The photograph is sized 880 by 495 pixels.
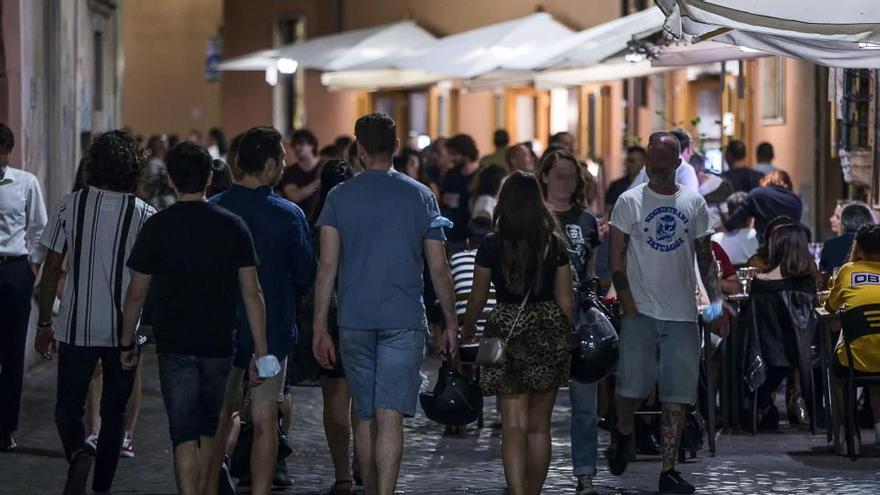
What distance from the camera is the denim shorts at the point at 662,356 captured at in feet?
36.4

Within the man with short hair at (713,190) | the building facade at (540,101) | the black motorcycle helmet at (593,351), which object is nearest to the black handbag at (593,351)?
the black motorcycle helmet at (593,351)

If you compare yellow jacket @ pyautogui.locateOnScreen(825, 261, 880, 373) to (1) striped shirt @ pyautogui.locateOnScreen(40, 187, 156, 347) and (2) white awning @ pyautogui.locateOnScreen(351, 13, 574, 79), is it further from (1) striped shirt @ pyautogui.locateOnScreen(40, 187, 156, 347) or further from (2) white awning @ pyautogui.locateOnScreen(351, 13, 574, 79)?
(2) white awning @ pyautogui.locateOnScreen(351, 13, 574, 79)

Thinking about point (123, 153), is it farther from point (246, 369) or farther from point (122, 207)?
point (246, 369)

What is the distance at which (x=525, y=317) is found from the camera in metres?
10.0

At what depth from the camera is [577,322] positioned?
35.0ft

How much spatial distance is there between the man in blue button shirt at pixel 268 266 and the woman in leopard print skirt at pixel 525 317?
2.76 feet

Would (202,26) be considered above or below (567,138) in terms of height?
above

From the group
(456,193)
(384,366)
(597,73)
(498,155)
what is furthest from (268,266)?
(597,73)

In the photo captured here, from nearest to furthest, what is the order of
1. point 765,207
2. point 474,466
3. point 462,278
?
point 474,466
point 462,278
point 765,207

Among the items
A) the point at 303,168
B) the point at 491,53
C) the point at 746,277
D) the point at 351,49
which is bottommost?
the point at 746,277

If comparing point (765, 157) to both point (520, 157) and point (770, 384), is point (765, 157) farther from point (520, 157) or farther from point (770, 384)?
point (770, 384)

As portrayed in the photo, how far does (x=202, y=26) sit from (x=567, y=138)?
89.8 ft

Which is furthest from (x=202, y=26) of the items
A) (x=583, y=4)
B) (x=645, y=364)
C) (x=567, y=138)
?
(x=645, y=364)

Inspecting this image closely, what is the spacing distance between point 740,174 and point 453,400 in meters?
9.43
